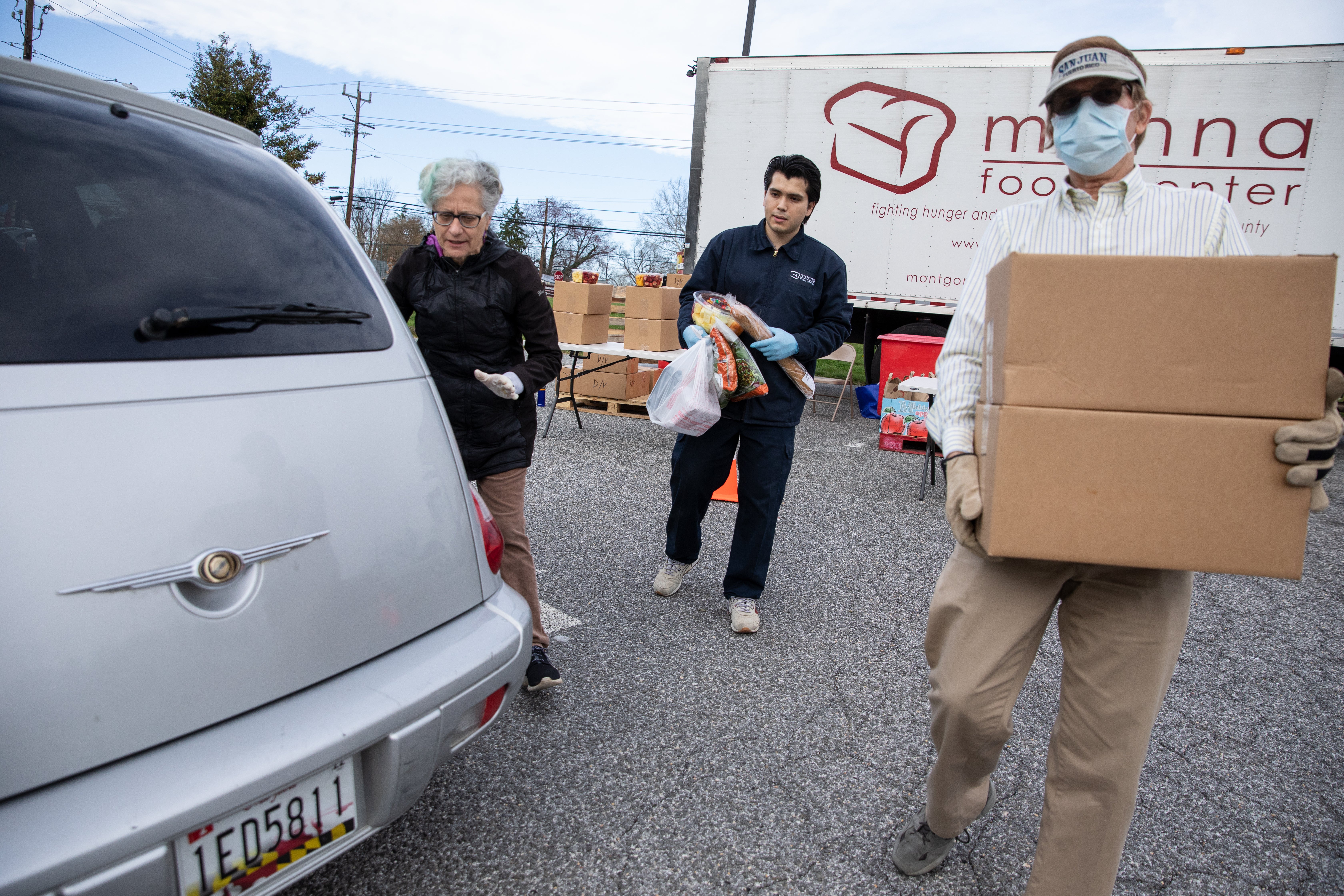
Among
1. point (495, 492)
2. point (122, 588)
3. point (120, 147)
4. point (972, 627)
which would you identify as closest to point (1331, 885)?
point (972, 627)

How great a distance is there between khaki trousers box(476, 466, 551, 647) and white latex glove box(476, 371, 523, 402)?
270mm

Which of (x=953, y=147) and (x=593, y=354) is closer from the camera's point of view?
(x=593, y=354)

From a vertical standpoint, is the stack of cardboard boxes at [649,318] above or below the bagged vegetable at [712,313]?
above

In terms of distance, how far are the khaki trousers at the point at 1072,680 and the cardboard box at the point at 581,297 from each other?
584cm

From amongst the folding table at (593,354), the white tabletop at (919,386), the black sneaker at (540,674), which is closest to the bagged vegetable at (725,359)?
the black sneaker at (540,674)

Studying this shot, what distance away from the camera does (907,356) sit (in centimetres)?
766

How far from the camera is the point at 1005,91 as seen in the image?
8.15 metres

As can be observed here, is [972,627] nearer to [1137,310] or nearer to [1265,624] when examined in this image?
[1137,310]

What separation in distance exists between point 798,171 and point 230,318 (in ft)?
7.58

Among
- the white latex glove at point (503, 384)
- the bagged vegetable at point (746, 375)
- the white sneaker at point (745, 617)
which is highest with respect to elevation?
the bagged vegetable at point (746, 375)

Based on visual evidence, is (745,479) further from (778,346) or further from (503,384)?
(503,384)

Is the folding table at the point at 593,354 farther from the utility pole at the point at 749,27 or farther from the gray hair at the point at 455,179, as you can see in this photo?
the utility pole at the point at 749,27

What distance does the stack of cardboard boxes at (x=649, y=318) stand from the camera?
722 cm

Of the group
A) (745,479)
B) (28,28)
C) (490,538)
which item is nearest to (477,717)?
(490,538)
